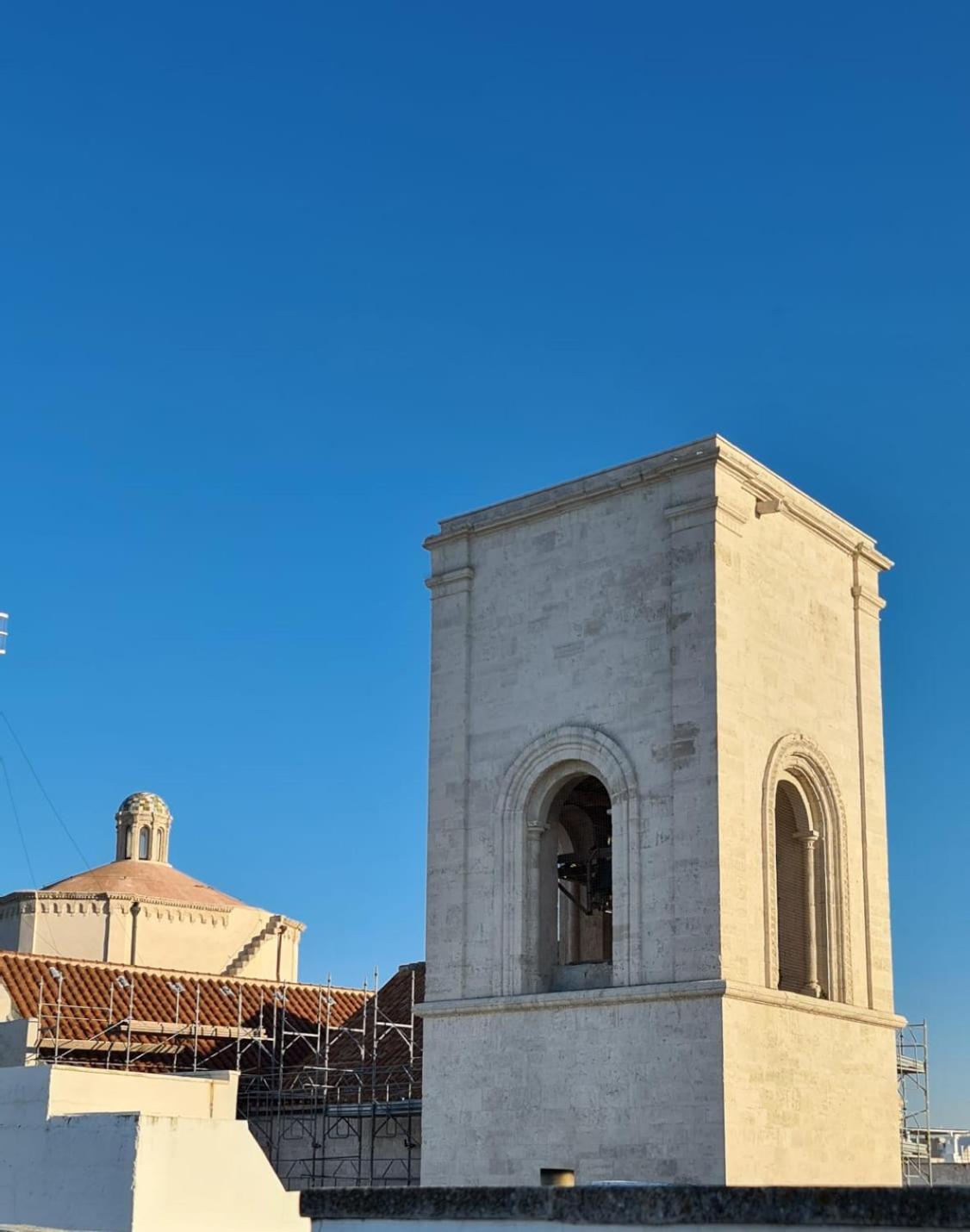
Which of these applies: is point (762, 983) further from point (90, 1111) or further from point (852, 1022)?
point (90, 1111)

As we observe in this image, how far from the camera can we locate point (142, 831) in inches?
1683

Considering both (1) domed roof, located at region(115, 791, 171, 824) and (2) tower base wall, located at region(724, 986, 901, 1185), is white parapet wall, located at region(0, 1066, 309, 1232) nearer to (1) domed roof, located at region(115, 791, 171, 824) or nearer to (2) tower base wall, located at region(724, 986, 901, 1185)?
(2) tower base wall, located at region(724, 986, 901, 1185)

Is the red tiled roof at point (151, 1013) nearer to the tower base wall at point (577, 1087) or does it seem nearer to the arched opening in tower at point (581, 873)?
the arched opening in tower at point (581, 873)

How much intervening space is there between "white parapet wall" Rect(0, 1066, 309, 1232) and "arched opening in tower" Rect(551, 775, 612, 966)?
5.86 meters

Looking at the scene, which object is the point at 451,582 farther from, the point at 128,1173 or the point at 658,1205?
the point at 658,1205

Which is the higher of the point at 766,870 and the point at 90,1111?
the point at 766,870

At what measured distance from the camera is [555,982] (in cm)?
2088

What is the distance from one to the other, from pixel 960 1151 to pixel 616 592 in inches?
1106

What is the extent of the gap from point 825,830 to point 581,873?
3.37 meters

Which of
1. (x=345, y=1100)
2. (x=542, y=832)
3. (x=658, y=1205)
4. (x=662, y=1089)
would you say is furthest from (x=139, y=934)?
(x=658, y=1205)

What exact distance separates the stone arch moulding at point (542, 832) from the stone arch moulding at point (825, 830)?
5.44ft

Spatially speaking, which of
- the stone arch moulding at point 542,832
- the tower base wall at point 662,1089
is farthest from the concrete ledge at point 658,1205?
the stone arch moulding at point 542,832

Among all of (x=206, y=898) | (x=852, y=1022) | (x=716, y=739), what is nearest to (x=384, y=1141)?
(x=852, y=1022)

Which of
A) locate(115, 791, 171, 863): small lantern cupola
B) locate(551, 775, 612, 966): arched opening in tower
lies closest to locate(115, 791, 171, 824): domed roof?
locate(115, 791, 171, 863): small lantern cupola
